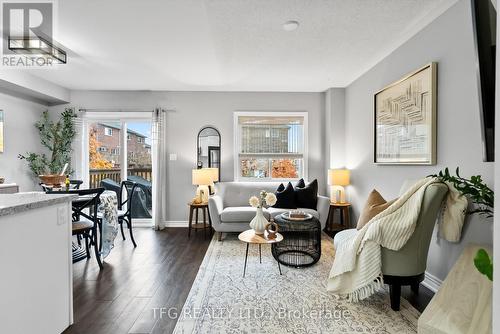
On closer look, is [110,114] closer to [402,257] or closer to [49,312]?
[49,312]

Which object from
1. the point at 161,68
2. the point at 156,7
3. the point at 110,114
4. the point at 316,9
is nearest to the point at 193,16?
the point at 156,7

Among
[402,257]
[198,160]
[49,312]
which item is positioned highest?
[198,160]

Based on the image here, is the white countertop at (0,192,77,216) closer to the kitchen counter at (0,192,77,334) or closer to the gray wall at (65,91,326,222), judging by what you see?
the kitchen counter at (0,192,77,334)

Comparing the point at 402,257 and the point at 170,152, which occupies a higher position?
the point at 170,152

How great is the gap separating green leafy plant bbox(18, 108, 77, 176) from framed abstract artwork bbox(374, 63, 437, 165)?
A: 16.6ft

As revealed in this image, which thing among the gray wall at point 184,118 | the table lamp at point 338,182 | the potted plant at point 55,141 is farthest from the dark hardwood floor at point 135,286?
the table lamp at point 338,182

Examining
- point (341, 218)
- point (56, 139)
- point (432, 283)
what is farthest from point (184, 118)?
point (432, 283)

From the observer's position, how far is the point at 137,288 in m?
2.33

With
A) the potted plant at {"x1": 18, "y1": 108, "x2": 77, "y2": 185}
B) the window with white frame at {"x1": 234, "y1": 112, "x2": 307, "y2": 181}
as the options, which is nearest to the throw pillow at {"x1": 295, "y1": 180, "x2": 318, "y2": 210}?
the window with white frame at {"x1": 234, "y1": 112, "x2": 307, "y2": 181}

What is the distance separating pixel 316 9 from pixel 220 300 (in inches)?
105

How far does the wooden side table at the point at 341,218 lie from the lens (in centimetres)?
394

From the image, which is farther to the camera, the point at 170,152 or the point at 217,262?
the point at 170,152

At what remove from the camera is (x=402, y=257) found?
1.93m

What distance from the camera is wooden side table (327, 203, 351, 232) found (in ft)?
12.9
